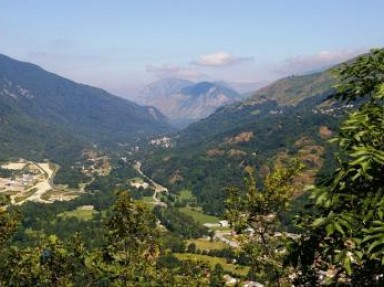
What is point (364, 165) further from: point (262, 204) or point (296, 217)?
point (262, 204)

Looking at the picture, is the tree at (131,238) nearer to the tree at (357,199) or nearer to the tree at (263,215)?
the tree at (263,215)

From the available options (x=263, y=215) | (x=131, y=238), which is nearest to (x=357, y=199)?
(x=263, y=215)

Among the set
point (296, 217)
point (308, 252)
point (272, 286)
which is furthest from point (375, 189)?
point (272, 286)

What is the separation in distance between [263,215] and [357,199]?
9.25m

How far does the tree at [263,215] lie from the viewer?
69.9ft

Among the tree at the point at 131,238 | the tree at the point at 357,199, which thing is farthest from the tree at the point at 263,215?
the tree at the point at 131,238

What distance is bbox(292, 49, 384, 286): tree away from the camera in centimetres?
1205

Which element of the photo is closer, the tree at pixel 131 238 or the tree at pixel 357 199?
the tree at pixel 357 199

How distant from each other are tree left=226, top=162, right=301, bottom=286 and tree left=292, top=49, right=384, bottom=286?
17.9ft

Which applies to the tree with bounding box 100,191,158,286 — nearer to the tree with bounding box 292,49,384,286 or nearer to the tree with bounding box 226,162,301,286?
the tree with bounding box 226,162,301,286

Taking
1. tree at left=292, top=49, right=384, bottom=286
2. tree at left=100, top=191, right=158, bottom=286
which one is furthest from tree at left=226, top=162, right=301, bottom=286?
tree at left=100, top=191, right=158, bottom=286

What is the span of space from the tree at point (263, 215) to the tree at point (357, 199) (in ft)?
17.9

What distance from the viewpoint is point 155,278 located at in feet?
85.7

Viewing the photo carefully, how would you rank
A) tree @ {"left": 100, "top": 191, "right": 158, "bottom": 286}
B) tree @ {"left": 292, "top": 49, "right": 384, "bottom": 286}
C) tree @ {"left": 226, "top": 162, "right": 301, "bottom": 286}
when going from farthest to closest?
1. tree @ {"left": 100, "top": 191, "right": 158, "bottom": 286}
2. tree @ {"left": 226, "top": 162, "right": 301, "bottom": 286}
3. tree @ {"left": 292, "top": 49, "right": 384, "bottom": 286}
